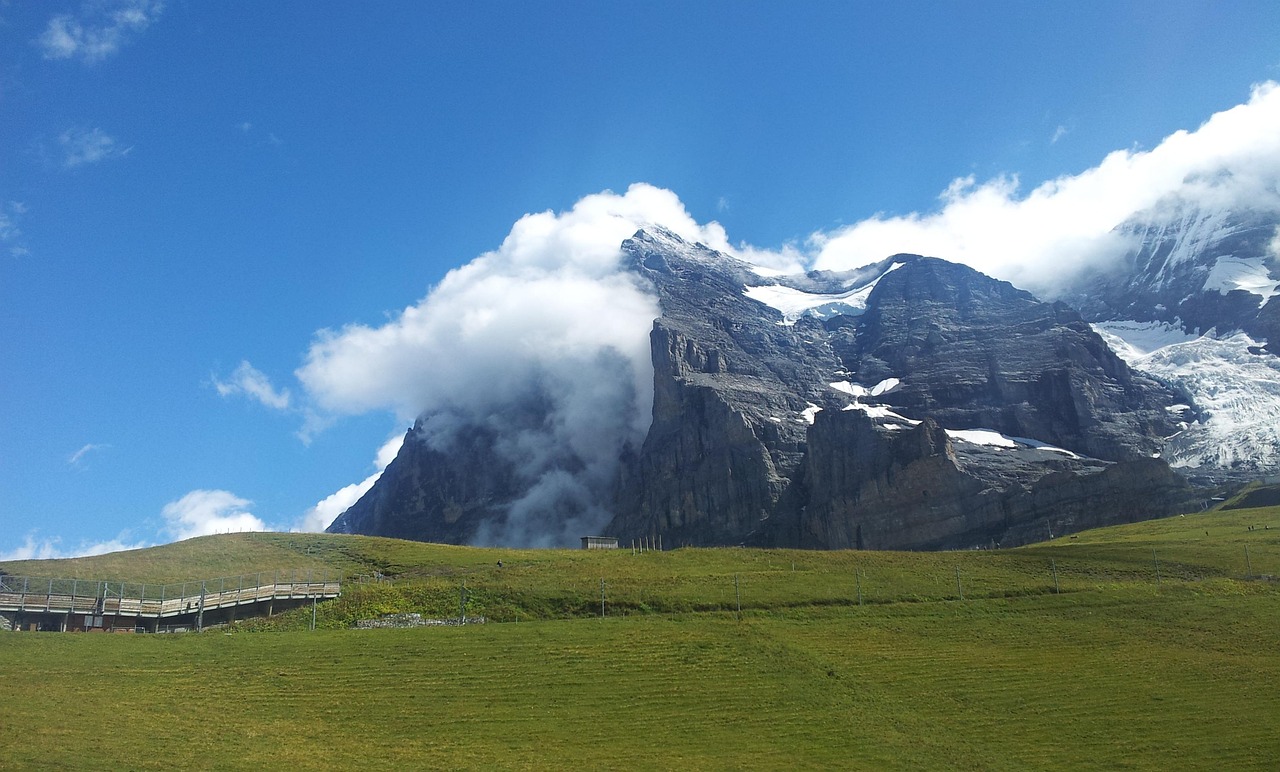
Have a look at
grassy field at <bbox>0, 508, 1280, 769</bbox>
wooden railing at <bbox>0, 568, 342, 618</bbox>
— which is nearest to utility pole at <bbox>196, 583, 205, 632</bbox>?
wooden railing at <bbox>0, 568, 342, 618</bbox>

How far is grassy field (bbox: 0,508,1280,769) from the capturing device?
→ 39.7 meters

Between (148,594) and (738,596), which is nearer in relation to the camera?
(738,596)

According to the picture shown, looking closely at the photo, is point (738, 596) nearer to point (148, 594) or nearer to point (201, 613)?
point (201, 613)

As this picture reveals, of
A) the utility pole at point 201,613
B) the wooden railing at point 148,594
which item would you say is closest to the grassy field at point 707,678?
the utility pole at point 201,613

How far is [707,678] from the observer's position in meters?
49.0

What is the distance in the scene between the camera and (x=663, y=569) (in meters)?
80.6

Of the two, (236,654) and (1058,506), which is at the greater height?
(1058,506)

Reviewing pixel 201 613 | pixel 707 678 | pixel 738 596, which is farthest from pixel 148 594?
pixel 707 678

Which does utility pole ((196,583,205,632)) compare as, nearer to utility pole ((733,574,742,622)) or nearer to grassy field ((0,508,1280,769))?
grassy field ((0,508,1280,769))

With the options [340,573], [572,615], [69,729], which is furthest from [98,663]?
[340,573]

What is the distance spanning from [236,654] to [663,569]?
3636 centimetres

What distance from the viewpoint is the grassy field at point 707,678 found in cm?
3966

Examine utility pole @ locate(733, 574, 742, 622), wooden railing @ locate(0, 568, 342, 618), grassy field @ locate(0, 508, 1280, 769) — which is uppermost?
wooden railing @ locate(0, 568, 342, 618)

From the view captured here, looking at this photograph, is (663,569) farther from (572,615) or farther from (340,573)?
(340,573)
